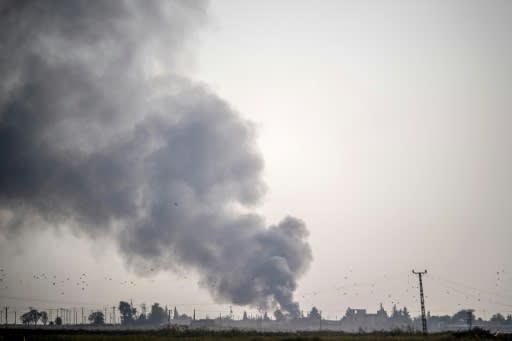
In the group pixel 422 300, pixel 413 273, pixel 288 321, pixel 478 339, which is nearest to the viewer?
pixel 478 339

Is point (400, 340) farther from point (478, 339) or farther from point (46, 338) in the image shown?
point (46, 338)

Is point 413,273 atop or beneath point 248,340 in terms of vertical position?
atop

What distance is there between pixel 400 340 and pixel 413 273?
3213 cm

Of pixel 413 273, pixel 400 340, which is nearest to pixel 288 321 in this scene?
pixel 413 273

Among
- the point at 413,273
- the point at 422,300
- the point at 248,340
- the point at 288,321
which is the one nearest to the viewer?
the point at 248,340

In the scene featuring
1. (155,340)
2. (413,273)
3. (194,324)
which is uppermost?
(413,273)

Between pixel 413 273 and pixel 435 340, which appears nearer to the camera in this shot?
pixel 435 340

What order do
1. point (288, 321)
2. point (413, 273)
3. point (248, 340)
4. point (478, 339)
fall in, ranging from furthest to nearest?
1. point (288, 321)
2. point (413, 273)
3. point (248, 340)
4. point (478, 339)

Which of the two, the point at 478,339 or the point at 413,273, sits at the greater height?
the point at 413,273

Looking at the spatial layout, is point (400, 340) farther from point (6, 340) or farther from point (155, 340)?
point (6, 340)

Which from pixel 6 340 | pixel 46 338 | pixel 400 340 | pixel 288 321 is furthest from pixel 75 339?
pixel 288 321

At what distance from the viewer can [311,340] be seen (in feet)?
209

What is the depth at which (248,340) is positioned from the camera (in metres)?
66.4

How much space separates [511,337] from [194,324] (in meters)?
147
